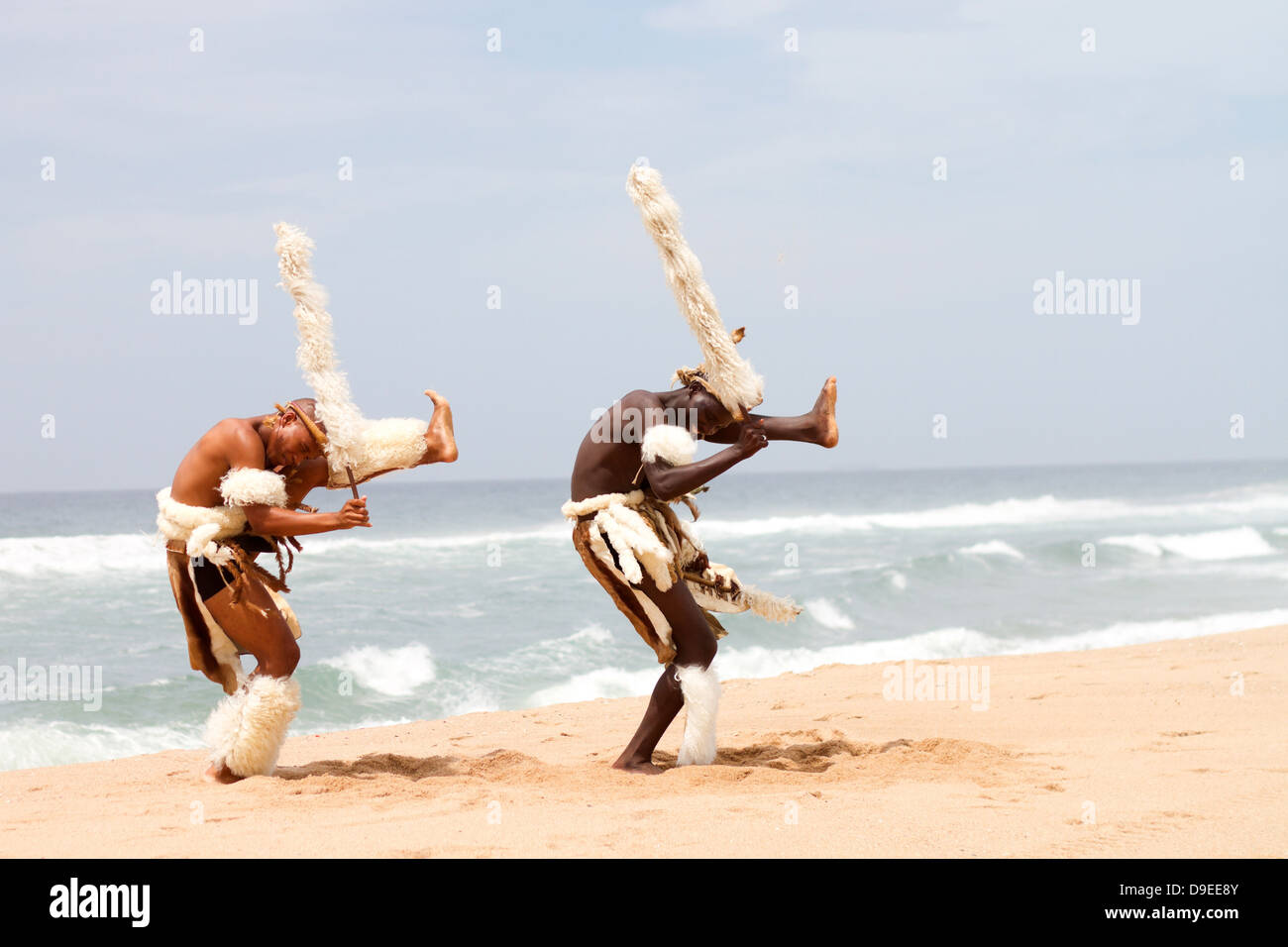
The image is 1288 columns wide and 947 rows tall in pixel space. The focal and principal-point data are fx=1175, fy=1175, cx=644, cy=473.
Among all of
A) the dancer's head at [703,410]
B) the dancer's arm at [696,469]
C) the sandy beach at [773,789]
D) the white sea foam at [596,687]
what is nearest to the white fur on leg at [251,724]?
the sandy beach at [773,789]

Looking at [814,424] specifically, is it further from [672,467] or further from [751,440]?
[672,467]

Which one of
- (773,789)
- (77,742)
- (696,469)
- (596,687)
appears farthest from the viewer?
(596,687)

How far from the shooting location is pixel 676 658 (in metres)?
5.54

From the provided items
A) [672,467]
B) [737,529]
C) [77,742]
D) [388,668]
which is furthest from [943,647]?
[737,529]

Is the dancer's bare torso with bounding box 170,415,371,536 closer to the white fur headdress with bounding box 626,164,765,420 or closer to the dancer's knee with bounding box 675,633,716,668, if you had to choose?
the dancer's knee with bounding box 675,633,716,668

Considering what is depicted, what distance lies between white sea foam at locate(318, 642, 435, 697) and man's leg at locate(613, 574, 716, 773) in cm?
518

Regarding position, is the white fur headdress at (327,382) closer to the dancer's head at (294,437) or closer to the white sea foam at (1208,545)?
the dancer's head at (294,437)

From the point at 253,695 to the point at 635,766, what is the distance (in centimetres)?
178

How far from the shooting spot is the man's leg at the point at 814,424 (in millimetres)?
5242

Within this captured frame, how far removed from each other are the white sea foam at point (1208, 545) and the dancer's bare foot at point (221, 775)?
798 inches

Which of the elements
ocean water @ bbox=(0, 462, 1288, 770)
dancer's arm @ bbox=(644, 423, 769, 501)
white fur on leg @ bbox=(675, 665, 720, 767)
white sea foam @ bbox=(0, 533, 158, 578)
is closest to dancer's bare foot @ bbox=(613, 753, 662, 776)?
white fur on leg @ bbox=(675, 665, 720, 767)

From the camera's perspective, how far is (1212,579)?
17953 millimetres

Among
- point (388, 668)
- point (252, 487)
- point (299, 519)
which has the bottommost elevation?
point (388, 668)

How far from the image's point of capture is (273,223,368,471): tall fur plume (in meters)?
5.27
